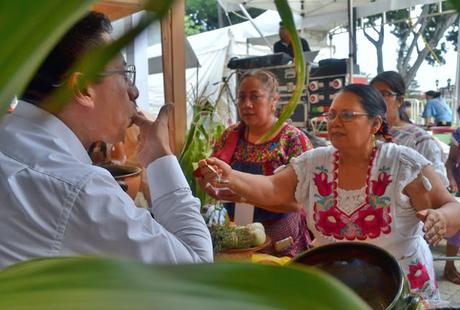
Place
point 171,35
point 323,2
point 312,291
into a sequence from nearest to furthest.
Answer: point 312,291
point 171,35
point 323,2

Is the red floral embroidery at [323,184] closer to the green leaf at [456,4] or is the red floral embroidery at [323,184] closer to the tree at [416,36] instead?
the green leaf at [456,4]

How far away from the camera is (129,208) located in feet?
2.66

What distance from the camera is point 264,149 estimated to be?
7.20ft

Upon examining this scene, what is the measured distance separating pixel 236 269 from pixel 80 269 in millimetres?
51

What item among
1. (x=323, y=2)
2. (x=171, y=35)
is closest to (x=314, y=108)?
(x=323, y=2)

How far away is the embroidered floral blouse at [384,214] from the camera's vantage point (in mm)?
1498

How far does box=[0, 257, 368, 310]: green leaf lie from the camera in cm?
14

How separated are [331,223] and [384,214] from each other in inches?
6.7

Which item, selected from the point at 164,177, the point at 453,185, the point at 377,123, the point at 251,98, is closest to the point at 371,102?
the point at 377,123

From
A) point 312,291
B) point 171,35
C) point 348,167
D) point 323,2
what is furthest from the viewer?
point 323,2

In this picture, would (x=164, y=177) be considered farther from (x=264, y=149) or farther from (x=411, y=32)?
(x=411, y=32)

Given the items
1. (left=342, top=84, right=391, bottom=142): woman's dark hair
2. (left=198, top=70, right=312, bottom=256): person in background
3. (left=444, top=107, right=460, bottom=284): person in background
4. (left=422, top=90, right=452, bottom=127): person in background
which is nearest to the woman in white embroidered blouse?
(left=342, top=84, right=391, bottom=142): woman's dark hair

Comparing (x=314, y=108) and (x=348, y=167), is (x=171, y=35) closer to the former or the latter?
(x=348, y=167)

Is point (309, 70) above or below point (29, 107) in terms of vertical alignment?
above
